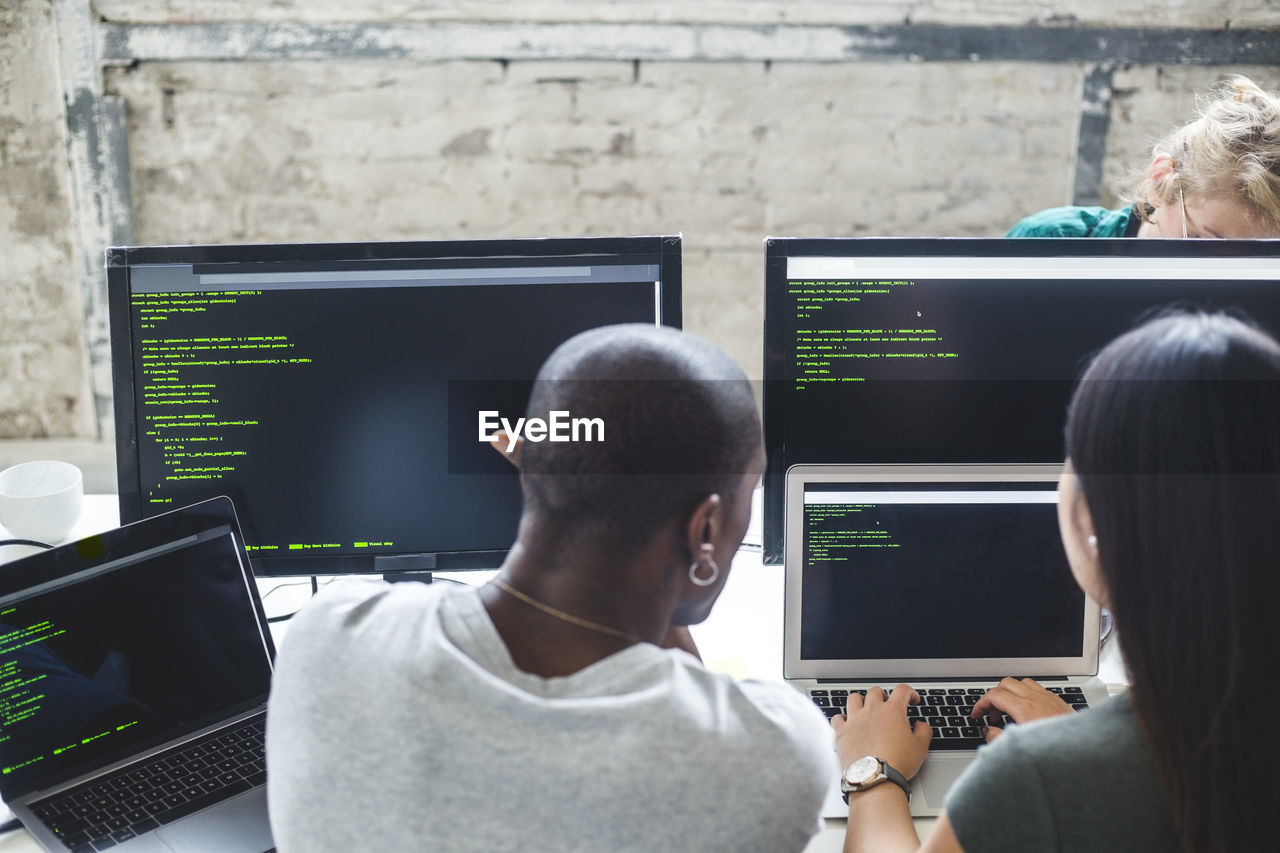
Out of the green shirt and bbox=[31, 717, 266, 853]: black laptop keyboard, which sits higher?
the green shirt

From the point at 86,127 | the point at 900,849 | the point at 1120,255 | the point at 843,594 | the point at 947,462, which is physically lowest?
the point at 900,849

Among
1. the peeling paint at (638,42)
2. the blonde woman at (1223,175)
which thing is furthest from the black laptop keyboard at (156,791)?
the peeling paint at (638,42)

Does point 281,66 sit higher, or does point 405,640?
point 281,66

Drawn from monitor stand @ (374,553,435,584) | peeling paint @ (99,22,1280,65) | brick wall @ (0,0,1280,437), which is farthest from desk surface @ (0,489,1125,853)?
peeling paint @ (99,22,1280,65)

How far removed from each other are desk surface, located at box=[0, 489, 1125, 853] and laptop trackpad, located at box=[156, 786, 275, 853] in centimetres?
20

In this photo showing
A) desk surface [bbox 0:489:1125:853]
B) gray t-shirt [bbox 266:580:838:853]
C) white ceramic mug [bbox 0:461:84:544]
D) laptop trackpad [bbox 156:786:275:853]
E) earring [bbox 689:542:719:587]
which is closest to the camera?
gray t-shirt [bbox 266:580:838:853]

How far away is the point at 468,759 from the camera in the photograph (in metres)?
0.66

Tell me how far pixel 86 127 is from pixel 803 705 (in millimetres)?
2635

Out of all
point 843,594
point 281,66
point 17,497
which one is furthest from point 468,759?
point 281,66

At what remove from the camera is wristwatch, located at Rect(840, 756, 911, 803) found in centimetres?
92

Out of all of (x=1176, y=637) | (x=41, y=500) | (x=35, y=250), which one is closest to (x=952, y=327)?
(x=1176, y=637)

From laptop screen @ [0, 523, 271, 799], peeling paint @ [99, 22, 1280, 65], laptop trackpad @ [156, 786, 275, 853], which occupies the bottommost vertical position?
laptop trackpad @ [156, 786, 275, 853]

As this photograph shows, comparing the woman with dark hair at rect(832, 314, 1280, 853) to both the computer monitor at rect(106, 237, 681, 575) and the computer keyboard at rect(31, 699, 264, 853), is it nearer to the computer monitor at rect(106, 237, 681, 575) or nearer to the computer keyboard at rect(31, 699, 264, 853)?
the computer monitor at rect(106, 237, 681, 575)

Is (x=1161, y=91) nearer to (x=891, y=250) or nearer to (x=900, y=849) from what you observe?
(x=891, y=250)
